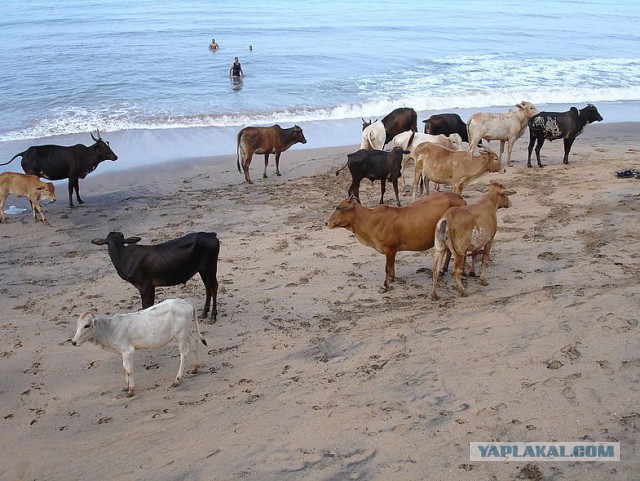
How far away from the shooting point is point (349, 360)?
6477 mm

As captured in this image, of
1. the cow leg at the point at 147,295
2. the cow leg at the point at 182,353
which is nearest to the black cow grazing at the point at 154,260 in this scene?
the cow leg at the point at 147,295

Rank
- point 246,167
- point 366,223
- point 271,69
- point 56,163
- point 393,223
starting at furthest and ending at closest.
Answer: point 271,69 → point 246,167 → point 56,163 → point 366,223 → point 393,223

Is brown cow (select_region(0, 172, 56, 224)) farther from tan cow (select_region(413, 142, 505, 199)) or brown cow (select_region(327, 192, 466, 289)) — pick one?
tan cow (select_region(413, 142, 505, 199))

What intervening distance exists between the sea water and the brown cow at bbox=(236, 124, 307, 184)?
237 centimetres

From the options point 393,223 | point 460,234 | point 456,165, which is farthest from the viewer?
point 456,165

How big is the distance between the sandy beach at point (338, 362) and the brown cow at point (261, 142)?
157 inches

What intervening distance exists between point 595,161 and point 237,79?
51.0ft

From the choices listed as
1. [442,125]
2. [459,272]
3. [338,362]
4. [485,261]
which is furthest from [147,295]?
[442,125]

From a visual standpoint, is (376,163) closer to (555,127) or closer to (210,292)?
(555,127)

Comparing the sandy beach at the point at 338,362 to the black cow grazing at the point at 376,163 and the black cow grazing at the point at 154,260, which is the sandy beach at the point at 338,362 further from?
the black cow grazing at the point at 376,163

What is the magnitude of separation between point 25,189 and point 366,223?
7.00m

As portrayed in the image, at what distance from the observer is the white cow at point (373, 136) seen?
14766 millimetres

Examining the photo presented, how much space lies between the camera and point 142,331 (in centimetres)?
650

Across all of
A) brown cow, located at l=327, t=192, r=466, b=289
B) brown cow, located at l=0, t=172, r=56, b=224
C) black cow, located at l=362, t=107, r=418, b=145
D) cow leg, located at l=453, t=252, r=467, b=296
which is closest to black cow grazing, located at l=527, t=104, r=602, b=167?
black cow, located at l=362, t=107, r=418, b=145
